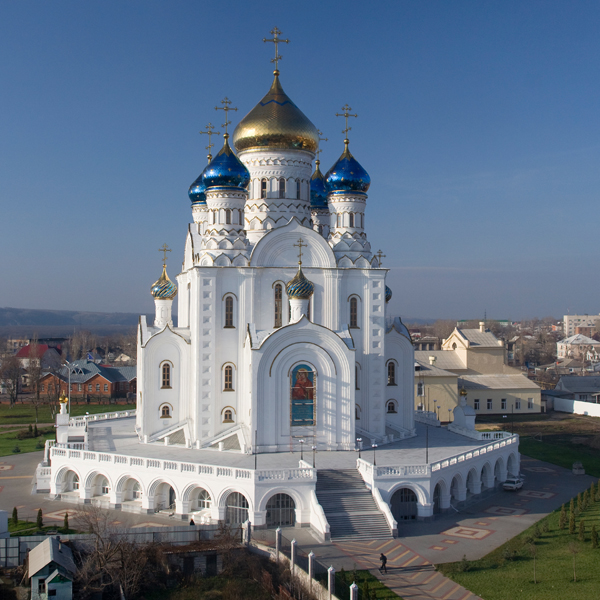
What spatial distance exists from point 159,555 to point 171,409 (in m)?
11.6

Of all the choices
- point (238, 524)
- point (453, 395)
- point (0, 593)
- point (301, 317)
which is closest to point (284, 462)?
point (238, 524)

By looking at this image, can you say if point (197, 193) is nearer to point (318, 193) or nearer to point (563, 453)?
point (318, 193)

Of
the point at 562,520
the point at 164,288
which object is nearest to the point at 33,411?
the point at 164,288

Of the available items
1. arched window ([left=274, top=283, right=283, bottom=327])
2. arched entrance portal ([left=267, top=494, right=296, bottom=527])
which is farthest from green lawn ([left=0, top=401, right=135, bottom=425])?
arched entrance portal ([left=267, top=494, right=296, bottom=527])

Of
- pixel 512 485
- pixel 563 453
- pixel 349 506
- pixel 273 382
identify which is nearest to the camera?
pixel 349 506

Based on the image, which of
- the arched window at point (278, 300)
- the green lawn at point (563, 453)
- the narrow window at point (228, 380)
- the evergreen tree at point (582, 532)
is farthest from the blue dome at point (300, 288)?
the green lawn at point (563, 453)

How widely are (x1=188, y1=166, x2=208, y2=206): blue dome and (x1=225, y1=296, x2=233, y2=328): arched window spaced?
26.2ft

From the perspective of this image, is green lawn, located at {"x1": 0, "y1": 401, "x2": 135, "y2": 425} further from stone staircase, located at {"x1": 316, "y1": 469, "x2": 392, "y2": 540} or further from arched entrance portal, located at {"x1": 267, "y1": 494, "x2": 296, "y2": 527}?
stone staircase, located at {"x1": 316, "y1": 469, "x2": 392, "y2": 540}

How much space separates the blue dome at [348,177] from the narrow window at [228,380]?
8.37 metres

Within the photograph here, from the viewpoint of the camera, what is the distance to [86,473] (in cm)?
2523

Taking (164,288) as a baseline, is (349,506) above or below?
below

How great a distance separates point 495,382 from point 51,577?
36.9 m

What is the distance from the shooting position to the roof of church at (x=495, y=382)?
47.2 meters

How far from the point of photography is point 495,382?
1881 inches
